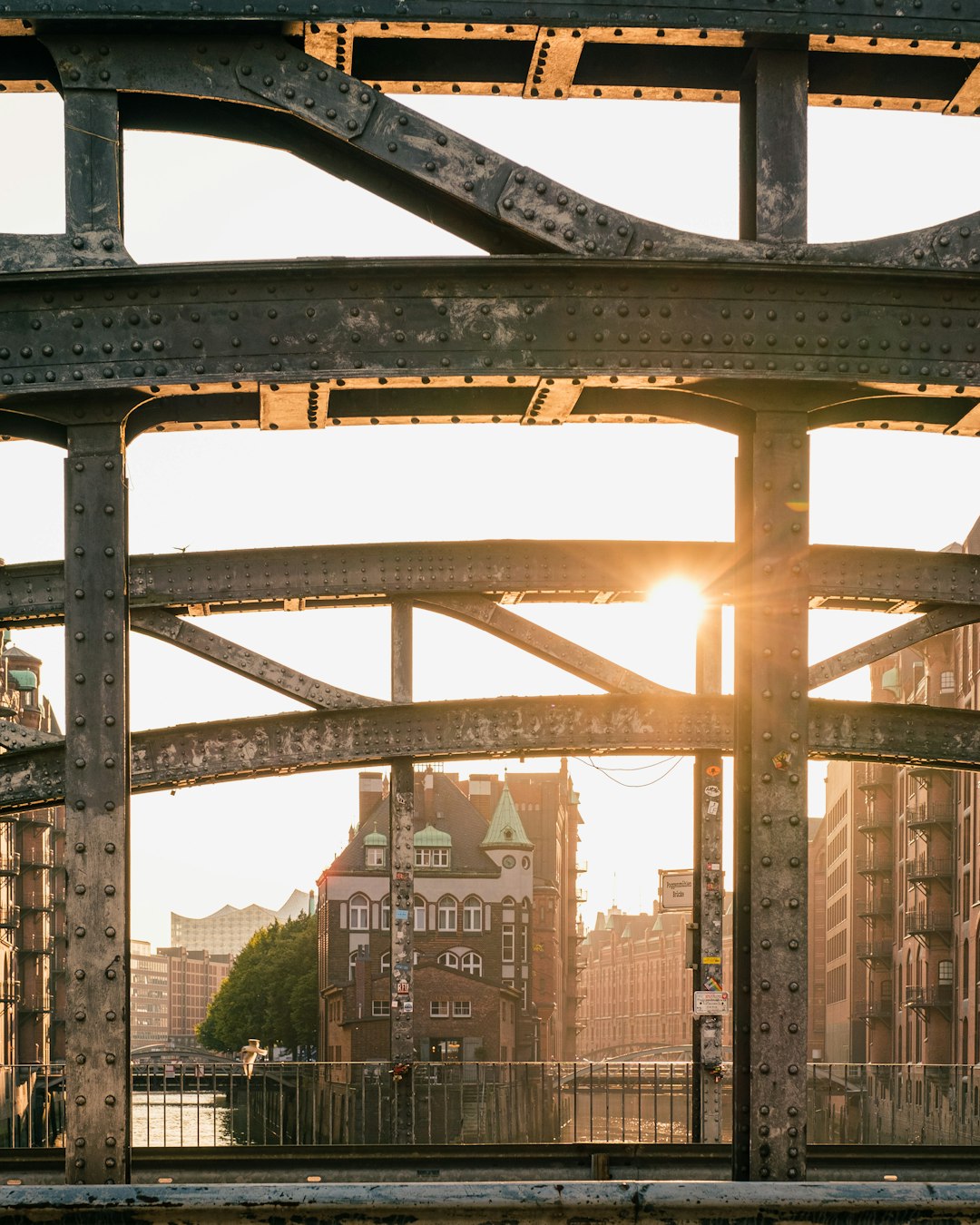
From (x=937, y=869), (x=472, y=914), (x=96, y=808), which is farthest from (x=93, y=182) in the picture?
(x=472, y=914)

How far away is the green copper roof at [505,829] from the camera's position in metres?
84.8

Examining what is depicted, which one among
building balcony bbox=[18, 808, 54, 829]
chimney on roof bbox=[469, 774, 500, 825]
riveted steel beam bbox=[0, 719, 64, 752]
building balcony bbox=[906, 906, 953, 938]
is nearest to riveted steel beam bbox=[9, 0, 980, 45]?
riveted steel beam bbox=[0, 719, 64, 752]

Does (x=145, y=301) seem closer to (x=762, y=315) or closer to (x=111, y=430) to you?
(x=111, y=430)

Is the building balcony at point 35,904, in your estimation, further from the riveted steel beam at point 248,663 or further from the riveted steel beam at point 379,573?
the riveted steel beam at point 379,573

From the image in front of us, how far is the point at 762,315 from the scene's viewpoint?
6465 mm

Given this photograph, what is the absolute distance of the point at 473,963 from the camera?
80.3 m

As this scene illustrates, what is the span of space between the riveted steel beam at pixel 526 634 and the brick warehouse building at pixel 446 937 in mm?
53002

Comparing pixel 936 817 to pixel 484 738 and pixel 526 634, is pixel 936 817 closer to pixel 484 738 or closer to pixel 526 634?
pixel 526 634

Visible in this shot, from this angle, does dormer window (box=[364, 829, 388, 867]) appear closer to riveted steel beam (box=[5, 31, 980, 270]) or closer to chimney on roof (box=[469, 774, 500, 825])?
chimney on roof (box=[469, 774, 500, 825])

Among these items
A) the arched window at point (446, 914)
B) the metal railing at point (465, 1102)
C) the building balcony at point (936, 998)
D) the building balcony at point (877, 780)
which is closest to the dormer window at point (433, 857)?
the arched window at point (446, 914)

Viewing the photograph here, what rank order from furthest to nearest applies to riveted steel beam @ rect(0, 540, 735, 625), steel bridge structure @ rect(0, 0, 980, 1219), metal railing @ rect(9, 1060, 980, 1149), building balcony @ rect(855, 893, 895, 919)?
1. building balcony @ rect(855, 893, 895, 919)
2. metal railing @ rect(9, 1060, 980, 1149)
3. riveted steel beam @ rect(0, 540, 735, 625)
4. steel bridge structure @ rect(0, 0, 980, 1219)

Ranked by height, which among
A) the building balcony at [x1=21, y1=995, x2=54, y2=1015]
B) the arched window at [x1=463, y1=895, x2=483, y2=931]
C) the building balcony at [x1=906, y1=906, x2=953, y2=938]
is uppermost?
the building balcony at [x1=906, y1=906, x2=953, y2=938]

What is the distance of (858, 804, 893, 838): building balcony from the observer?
69188 millimetres

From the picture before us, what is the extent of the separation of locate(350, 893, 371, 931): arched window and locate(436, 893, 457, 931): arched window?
134 inches
